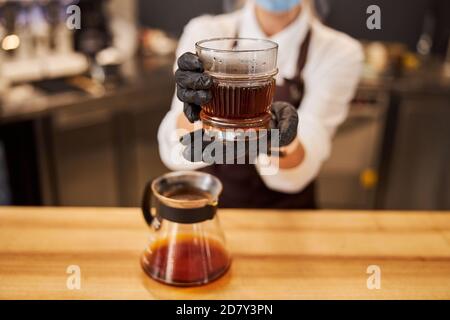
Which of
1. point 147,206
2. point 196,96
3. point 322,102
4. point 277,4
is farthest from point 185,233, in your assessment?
point 322,102

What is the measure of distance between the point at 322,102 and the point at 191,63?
0.77 metres

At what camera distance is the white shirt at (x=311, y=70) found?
4.65 ft

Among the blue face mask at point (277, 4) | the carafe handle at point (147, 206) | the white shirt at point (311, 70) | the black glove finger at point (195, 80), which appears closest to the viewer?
the black glove finger at point (195, 80)

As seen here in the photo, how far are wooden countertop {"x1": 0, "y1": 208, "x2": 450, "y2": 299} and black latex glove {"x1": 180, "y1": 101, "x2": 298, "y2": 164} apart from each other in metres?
0.28

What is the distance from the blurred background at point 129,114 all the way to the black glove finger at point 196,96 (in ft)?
5.59

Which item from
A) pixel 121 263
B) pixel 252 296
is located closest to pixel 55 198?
pixel 121 263

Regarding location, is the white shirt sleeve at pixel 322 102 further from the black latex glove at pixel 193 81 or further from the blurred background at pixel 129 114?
the blurred background at pixel 129 114

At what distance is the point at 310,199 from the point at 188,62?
42.3 inches

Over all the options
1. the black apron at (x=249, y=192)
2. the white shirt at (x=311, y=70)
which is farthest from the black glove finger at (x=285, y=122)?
the black apron at (x=249, y=192)

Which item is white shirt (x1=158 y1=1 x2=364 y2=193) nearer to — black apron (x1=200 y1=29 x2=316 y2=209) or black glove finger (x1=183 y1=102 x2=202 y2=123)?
black apron (x1=200 y1=29 x2=316 y2=209)

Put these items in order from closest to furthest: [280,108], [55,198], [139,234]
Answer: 1. [280,108]
2. [139,234]
3. [55,198]

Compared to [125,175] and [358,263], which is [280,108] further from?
[125,175]

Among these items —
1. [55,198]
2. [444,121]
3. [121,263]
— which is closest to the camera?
[121,263]
